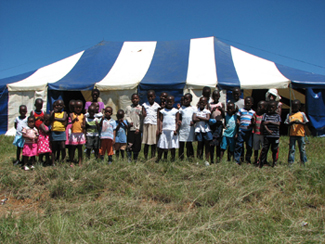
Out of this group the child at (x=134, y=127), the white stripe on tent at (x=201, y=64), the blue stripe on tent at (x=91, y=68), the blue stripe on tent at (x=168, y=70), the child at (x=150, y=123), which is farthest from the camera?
the blue stripe on tent at (x=91, y=68)

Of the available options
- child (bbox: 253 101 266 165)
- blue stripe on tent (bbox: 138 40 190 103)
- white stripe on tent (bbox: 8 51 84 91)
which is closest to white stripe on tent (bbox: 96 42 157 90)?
blue stripe on tent (bbox: 138 40 190 103)

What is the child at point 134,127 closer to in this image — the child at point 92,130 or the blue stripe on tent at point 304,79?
the child at point 92,130

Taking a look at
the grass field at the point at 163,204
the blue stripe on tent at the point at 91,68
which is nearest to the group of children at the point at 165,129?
the grass field at the point at 163,204

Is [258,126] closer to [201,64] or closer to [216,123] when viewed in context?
[216,123]

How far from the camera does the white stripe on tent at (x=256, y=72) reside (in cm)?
717

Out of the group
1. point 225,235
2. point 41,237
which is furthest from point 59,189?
point 225,235

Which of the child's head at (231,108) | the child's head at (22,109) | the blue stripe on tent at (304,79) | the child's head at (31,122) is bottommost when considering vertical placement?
the child's head at (31,122)

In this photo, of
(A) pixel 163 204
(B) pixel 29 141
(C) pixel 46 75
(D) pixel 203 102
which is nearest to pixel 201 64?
(D) pixel 203 102

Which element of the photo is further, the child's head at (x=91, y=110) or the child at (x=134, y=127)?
the child at (x=134, y=127)

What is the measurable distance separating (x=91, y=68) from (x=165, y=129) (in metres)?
5.67

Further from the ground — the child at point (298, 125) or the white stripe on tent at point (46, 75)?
the white stripe on tent at point (46, 75)

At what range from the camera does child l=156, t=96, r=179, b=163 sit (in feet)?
13.2

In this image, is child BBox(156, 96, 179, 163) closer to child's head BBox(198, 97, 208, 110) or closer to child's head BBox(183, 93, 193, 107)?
child's head BBox(183, 93, 193, 107)

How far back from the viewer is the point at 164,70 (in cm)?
820
